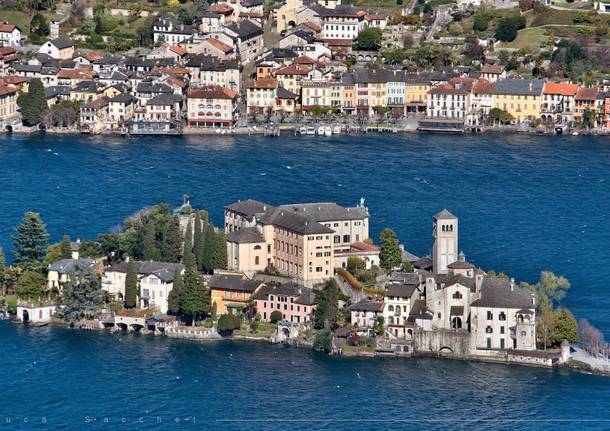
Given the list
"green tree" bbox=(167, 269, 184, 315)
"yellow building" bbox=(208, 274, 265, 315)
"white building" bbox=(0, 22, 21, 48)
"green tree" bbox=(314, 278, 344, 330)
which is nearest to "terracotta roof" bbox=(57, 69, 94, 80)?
"white building" bbox=(0, 22, 21, 48)

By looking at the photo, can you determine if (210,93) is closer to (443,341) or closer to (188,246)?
(188,246)

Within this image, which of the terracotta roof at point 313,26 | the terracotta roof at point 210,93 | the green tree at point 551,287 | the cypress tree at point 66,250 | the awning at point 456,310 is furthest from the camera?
the terracotta roof at point 313,26

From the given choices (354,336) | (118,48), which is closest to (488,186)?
(354,336)

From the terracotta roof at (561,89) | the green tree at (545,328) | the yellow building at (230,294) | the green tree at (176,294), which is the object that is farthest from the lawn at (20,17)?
the green tree at (545,328)

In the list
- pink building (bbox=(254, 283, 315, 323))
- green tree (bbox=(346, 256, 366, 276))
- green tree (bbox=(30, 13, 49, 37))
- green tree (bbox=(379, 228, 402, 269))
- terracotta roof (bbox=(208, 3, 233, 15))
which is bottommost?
pink building (bbox=(254, 283, 315, 323))

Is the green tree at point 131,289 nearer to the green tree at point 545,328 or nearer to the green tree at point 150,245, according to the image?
the green tree at point 150,245

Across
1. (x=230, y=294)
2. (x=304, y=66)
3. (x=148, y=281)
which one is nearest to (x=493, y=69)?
(x=304, y=66)

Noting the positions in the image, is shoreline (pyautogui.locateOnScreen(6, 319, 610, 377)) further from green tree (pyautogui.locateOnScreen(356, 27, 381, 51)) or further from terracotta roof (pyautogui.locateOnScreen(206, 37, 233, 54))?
green tree (pyautogui.locateOnScreen(356, 27, 381, 51))
